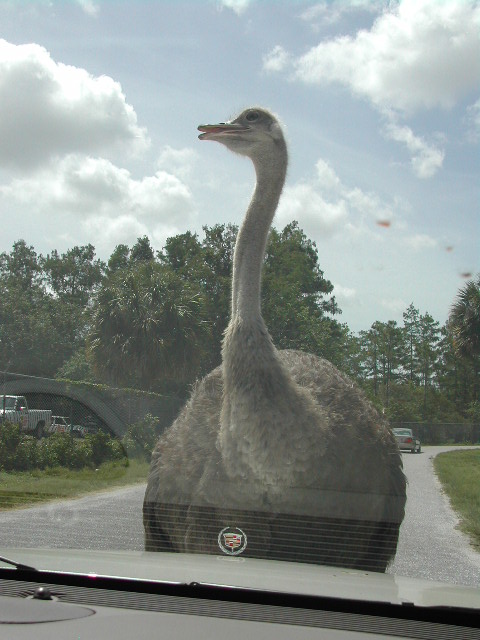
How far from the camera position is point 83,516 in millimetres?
7328

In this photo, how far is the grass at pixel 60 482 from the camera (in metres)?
7.79

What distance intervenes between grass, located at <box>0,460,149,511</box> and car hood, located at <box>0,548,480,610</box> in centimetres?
457

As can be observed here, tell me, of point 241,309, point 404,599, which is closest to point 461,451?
point 241,309

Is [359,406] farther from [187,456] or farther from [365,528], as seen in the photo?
[187,456]

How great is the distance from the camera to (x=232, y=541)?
421cm

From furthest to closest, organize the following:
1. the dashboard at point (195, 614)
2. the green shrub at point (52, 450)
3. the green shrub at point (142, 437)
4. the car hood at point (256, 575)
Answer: the green shrub at point (52, 450), the green shrub at point (142, 437), the car hood at point (256, 575), the dashboard at point (195, 614)

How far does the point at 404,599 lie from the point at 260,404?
2125 mm

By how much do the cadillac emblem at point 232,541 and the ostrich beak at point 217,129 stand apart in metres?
2.50

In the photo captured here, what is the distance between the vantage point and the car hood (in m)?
2.28

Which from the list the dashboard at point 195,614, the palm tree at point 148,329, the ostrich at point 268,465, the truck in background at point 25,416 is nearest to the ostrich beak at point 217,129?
the ostrich at point 268,465

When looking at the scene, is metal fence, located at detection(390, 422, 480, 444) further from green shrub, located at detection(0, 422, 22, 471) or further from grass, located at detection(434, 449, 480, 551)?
green shrub, located at detection(0, 422, 22, 471)

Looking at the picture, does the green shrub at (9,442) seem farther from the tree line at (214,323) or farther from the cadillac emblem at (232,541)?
the cadillac emblem at (232,541)

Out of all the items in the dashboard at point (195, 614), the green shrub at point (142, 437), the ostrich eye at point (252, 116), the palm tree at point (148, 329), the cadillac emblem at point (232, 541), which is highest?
the ostrich eye at point (252, 116)

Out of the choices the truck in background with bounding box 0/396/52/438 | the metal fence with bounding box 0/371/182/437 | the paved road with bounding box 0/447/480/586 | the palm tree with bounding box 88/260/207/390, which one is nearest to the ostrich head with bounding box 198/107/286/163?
the palm tree with bounding box 88/260/207/390
